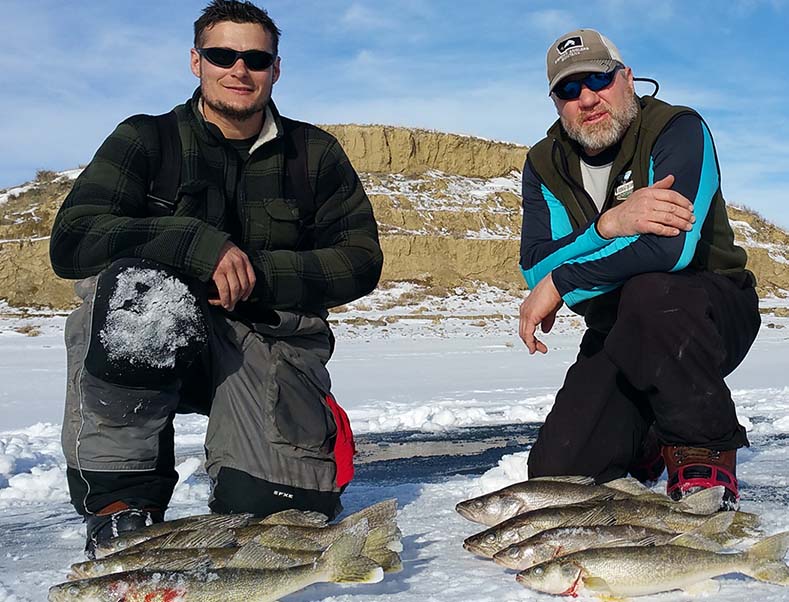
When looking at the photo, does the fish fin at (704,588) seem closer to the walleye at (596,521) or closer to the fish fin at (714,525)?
the fish fin at (714,525)

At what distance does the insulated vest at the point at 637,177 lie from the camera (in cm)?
317

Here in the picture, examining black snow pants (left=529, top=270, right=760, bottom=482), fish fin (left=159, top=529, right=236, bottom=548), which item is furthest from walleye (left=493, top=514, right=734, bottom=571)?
fish fin (left=159, top=529, right=236, bottom=548)

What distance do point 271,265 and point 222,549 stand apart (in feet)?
4.09

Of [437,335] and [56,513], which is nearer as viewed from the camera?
[56,513]

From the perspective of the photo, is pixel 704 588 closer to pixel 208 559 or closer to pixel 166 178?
pixel 208 559

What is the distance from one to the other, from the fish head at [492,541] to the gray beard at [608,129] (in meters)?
1.71

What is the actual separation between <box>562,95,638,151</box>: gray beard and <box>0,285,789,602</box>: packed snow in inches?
59.2

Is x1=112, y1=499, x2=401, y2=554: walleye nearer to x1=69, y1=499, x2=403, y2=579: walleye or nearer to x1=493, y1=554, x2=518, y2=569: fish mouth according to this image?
x1=69, y1=499, x2=403, y2=579: walleye

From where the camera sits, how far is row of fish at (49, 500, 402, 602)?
183 cm

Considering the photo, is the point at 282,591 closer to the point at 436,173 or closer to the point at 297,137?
the point at 297,137

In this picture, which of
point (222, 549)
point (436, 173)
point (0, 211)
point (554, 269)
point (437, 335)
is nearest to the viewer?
point (222, 549)

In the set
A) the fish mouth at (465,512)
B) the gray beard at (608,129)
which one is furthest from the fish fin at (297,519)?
the gray beard at (608,129)

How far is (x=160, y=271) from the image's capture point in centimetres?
267

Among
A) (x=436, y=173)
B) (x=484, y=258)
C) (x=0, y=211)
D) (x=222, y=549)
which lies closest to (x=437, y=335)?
(x=222, y=549)
